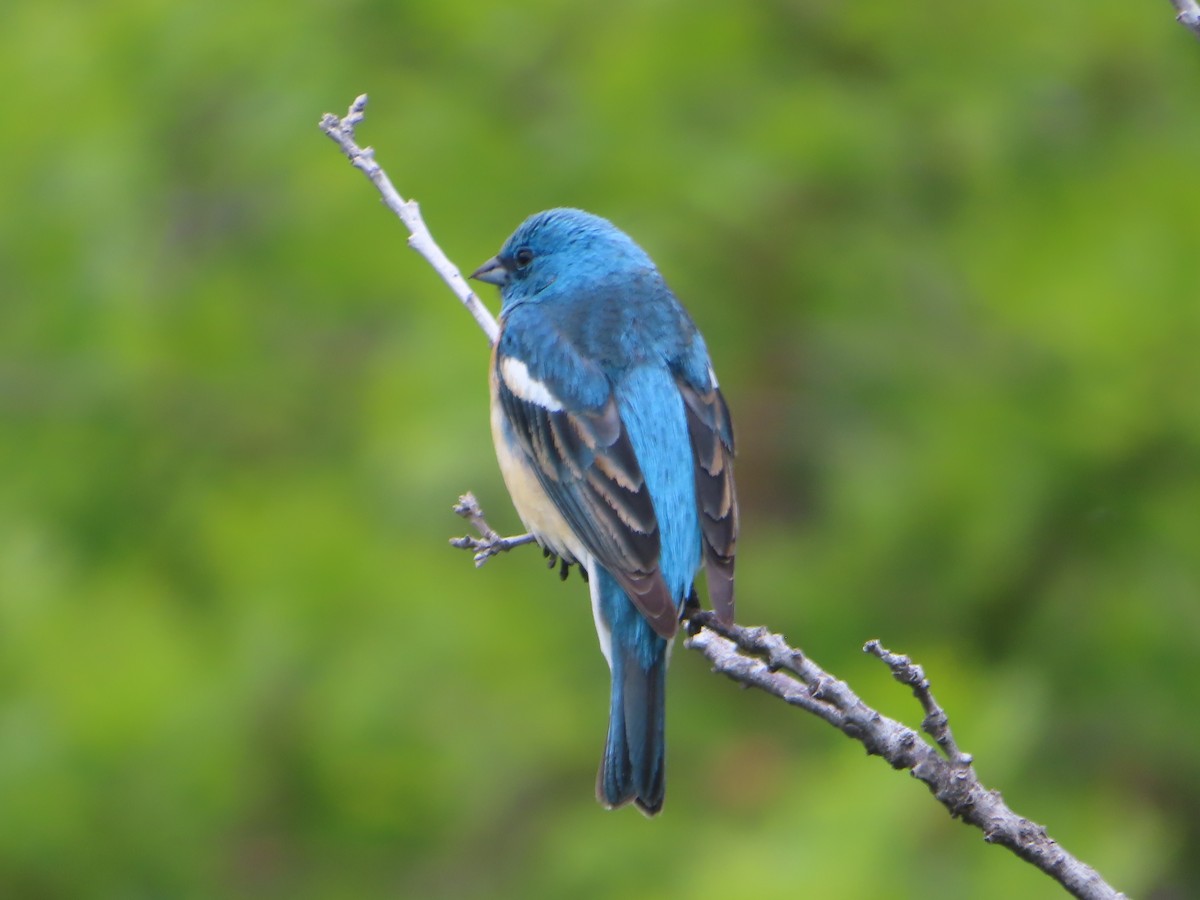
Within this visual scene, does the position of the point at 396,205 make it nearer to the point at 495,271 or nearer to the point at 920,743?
the point at 495,271

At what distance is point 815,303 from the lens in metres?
6.48

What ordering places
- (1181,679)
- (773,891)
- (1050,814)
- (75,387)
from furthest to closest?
1. (75,387)
2. (1181,679)
3. (1050,814)
4. (773,891)

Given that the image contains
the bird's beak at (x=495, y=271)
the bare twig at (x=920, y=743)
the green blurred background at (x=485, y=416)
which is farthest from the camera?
the green blurred background at (x=485, y=416)

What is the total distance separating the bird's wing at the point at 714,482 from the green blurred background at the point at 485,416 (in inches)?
55.7

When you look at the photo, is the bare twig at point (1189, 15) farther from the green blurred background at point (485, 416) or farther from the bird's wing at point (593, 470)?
the green blurred background at point (485, 416)

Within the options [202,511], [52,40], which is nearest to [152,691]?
[202,511]

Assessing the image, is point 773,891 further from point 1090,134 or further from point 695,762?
point 1090,134

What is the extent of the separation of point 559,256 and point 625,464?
1.06 meters

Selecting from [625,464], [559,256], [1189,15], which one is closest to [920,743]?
[1189,15]

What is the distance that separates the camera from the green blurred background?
5.71m

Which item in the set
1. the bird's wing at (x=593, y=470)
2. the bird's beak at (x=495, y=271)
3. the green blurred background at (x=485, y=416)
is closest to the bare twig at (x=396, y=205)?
the bird's wing at (x=593, y=470)

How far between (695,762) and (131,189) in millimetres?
3096

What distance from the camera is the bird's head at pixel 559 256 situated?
4828 mm

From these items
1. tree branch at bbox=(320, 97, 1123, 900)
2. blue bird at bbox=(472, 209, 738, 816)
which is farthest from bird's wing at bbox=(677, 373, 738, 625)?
tree branch at bbox=(320, 97, 1123, 900)
